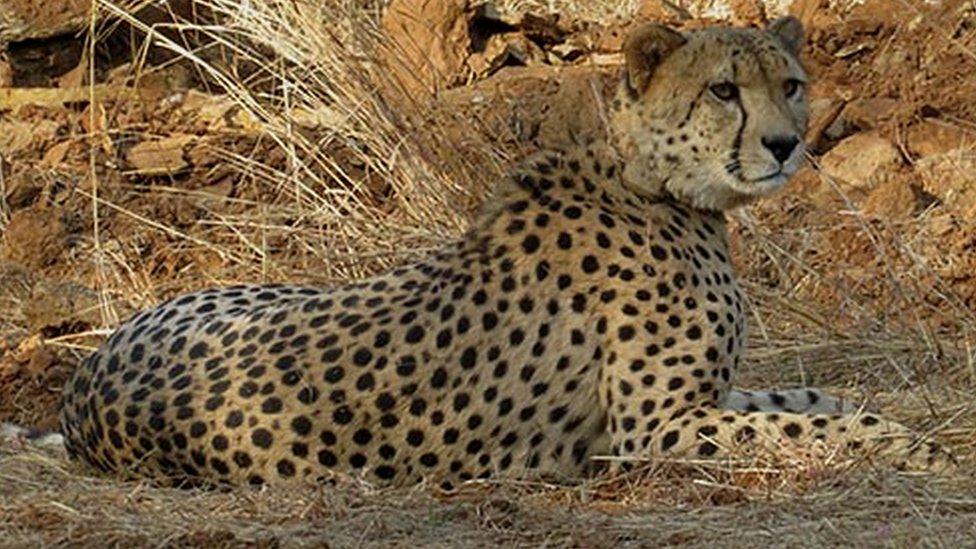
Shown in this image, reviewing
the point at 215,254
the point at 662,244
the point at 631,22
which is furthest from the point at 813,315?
the point at 631,22

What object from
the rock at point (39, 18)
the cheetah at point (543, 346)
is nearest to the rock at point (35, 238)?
the rock at point (39, 18)

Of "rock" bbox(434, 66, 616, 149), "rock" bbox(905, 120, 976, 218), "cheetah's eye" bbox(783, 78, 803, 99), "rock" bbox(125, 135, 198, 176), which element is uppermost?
"cheetah's eye" bbox(783, 78, 803, 99)

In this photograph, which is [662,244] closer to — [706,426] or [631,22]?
[706,426]

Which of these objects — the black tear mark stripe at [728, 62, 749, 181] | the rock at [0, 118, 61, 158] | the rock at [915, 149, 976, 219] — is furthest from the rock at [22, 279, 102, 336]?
the rock at [915, 149, 976, 219]

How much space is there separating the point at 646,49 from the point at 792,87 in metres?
0.35

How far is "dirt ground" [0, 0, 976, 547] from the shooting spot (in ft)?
15.2

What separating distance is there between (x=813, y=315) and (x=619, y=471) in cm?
176

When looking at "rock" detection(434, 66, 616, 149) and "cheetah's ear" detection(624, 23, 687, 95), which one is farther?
"rock" detection(434, 66, 616, 149)

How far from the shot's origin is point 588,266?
5246 mm

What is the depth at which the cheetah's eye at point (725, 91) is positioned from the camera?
5238 mm

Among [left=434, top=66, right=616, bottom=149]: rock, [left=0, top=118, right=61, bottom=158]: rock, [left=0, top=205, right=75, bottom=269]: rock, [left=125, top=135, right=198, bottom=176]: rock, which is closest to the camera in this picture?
[left=434, top=66, right=616, bottom=149]: rock

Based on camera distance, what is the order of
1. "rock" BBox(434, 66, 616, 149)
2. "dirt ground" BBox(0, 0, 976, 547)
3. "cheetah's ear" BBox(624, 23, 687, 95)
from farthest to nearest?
"rock" BBox(434, 66, 616, 149), "cheetah's ear" BBox(624, 23, 687, 95), "dirt ground" BBox(0, 0, 976, 547)

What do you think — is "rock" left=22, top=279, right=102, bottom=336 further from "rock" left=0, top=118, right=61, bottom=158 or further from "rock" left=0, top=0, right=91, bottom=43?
"rock" left=0, top=0, right=91, bottom=43

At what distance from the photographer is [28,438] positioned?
229 inches
